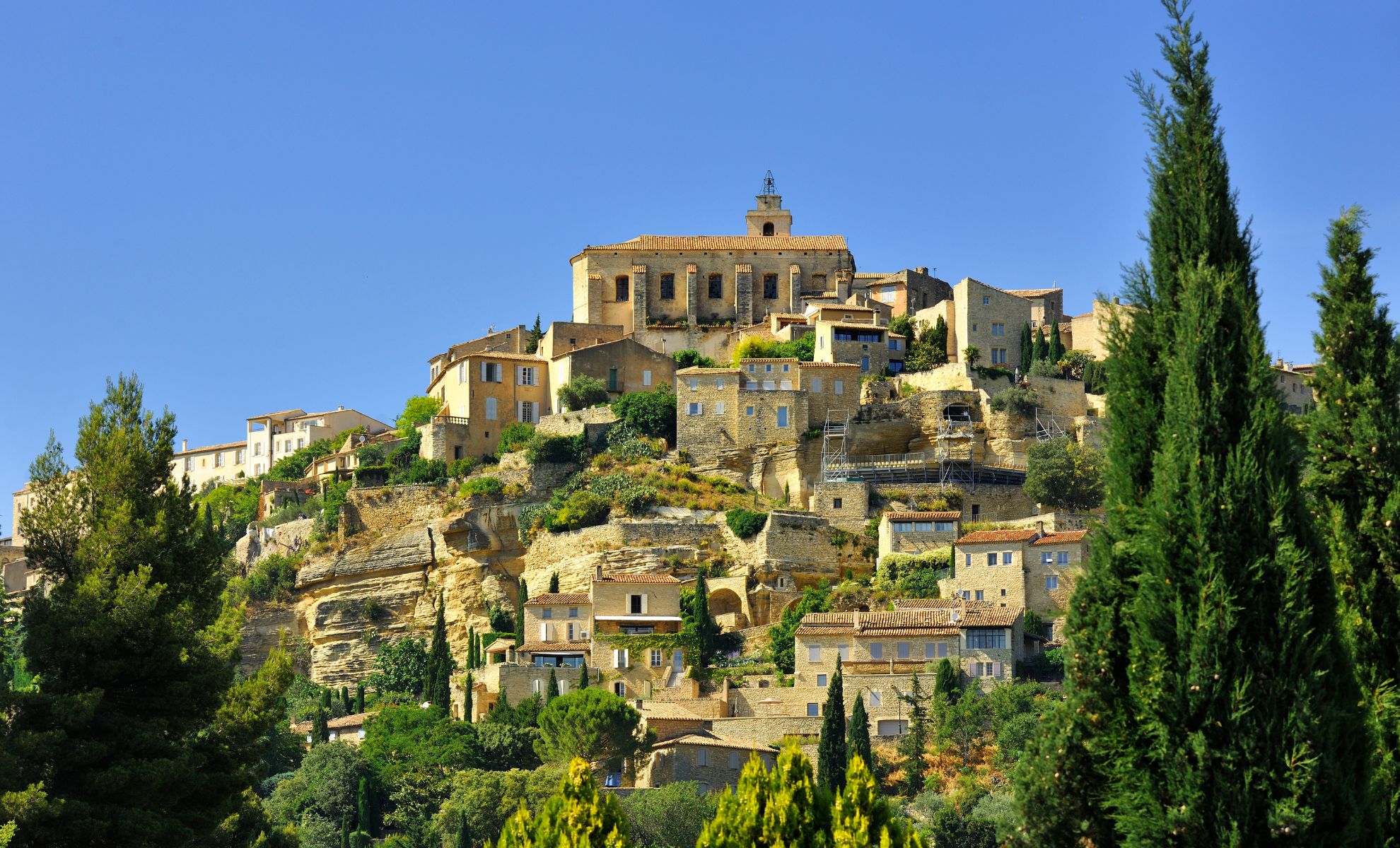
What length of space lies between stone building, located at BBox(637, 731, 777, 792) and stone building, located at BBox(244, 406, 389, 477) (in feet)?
145

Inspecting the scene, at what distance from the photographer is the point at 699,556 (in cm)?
6600

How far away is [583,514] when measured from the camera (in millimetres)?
68312

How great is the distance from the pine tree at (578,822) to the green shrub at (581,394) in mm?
53884

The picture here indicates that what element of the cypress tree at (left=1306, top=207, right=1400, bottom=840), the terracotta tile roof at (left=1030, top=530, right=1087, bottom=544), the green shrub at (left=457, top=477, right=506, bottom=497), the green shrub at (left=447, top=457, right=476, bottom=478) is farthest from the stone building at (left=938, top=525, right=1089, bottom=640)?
the cypress tree at (left=1306, top=207, right=1400, bottom=840)

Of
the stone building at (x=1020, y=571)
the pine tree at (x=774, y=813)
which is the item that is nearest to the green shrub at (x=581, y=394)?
the stone building at (x=1020, y=571)

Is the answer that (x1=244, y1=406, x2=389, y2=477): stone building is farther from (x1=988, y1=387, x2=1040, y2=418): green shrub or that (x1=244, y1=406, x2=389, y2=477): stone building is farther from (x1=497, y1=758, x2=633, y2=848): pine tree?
(x1=497, y1=758, x2=633, y2=848): pine tree

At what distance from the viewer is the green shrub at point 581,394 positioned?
7519 cm

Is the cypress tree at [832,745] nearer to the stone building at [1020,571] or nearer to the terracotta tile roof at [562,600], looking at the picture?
the stone building at [1020,571]

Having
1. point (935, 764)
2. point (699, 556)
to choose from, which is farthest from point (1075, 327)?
point (935, 764)

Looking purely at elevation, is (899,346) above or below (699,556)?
above

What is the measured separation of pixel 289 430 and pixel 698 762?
171 feet

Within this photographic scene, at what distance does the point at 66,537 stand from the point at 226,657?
Answer: 8.02 feet

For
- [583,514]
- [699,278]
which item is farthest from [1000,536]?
[699,278]

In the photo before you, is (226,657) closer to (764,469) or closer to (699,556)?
(699,556)
